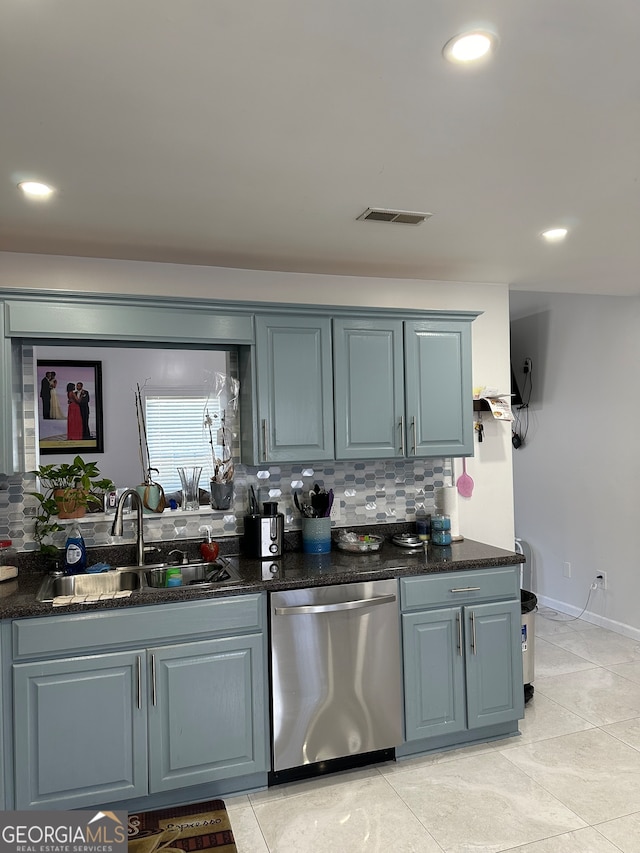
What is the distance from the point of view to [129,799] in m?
2.53

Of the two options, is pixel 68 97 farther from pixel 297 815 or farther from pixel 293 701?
pixel 297 815

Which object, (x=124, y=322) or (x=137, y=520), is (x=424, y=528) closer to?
(x=137, y=520)

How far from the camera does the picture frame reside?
301cm

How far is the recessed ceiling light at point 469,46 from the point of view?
4.94 ft

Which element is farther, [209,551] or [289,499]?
[289,499]

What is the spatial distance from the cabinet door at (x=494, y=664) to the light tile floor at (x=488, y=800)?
167mm

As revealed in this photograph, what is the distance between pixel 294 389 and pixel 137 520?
1.01 metres

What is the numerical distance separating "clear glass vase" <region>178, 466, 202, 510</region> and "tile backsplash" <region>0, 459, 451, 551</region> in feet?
0.15

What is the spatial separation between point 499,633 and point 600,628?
2119mm

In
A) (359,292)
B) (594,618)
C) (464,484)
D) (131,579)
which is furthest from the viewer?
(594,618)

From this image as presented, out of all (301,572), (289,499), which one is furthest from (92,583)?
(289,499)

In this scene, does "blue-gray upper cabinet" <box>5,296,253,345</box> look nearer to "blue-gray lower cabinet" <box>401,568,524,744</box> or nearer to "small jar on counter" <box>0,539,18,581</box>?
"small jar on counter" <box>0,539,18,581</box>

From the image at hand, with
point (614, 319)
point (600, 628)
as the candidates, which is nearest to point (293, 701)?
point (600, 628)
